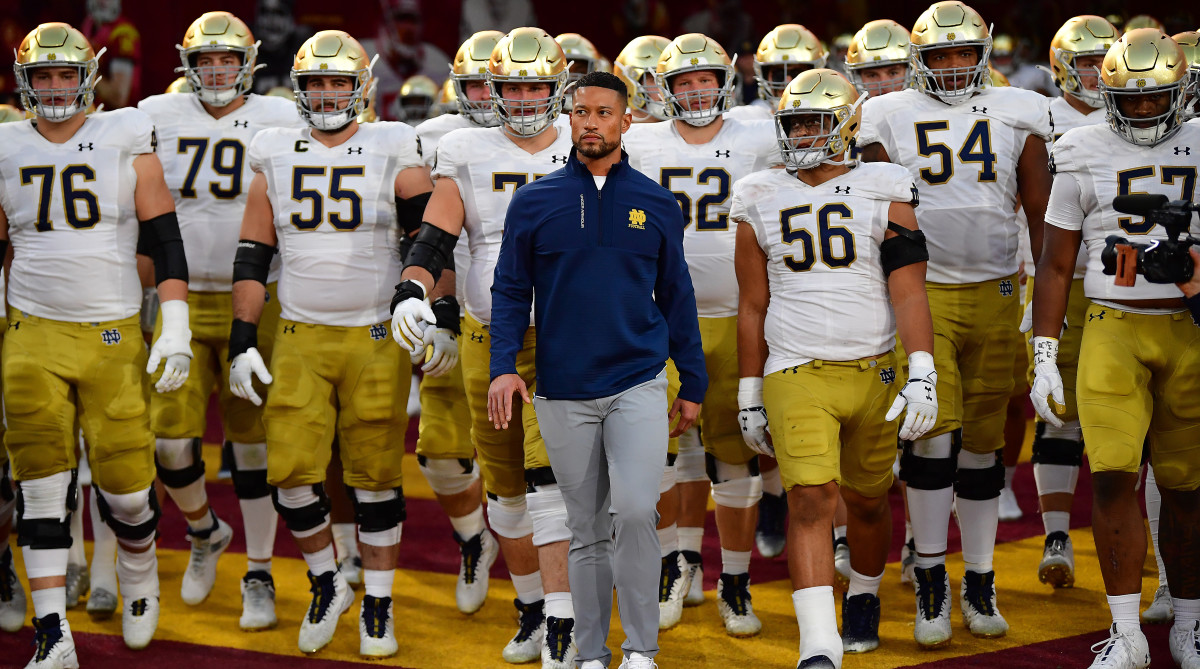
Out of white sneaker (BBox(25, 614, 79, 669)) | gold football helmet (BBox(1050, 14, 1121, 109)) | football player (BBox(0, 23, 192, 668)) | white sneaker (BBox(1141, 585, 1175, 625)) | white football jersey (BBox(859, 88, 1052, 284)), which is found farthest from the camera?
gold football helmet (BBox(1050, 14, 1121, 109))

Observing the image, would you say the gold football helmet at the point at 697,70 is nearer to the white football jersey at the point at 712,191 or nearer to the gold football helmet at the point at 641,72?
the white football jersey at the point at 712,191

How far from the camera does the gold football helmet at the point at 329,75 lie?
15.2 ft

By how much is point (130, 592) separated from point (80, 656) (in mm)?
258

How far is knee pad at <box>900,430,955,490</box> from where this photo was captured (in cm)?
448

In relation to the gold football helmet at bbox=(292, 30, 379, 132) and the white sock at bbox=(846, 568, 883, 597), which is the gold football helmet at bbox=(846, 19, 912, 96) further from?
the white sock at bbox=(846, 568, 883, 597)

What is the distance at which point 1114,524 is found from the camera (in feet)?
13.1

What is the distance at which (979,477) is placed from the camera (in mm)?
4645

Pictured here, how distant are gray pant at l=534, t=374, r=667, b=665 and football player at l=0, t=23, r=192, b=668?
4.92 ft

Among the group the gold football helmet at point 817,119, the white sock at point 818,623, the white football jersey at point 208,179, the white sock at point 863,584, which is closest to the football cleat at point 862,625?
the white sock at point 863,584

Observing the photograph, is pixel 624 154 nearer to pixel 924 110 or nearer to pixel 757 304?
pixel 757 304

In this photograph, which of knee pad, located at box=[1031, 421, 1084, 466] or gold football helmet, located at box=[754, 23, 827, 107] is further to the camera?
gold football helmet, located at box=[754, 23, 827, 107]

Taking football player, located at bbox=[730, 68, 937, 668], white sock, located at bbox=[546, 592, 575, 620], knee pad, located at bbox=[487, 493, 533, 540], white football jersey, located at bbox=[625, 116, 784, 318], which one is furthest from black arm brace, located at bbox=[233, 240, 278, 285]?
football player, located at bbox=[730, 68, 937, 668]

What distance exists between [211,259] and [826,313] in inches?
94.1

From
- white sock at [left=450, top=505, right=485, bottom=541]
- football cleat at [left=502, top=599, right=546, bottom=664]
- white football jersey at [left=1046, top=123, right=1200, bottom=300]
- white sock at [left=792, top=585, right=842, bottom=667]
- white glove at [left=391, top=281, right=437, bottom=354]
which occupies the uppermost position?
white football jersey at [left=1046, top=123, right=1200, bottom=300]
